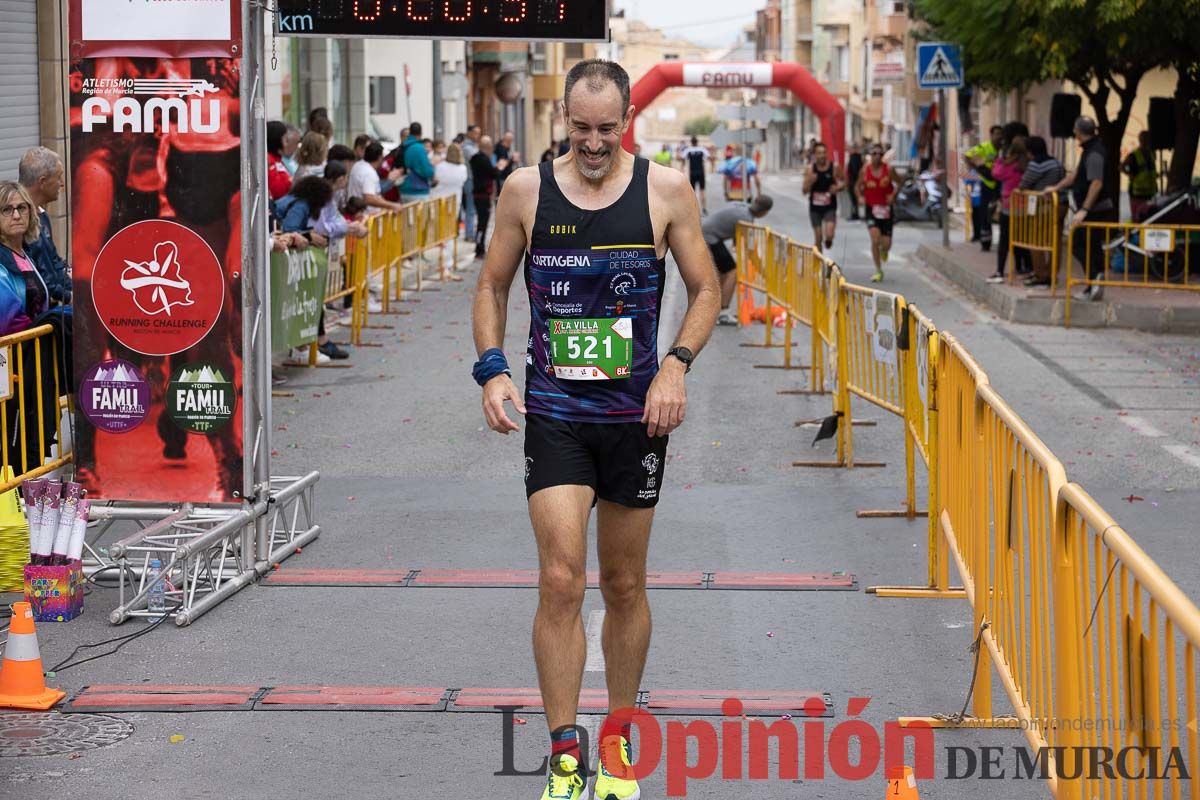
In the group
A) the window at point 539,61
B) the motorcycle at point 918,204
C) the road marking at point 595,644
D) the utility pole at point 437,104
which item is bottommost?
the road marking at point 595,644

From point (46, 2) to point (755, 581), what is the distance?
11025mm

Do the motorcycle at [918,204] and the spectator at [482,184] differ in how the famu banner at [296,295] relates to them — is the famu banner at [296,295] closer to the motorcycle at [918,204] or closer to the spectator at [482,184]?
the spectator at [482,184]

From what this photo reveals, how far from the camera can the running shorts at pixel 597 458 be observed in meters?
5.35

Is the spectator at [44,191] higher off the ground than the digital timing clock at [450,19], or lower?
lower

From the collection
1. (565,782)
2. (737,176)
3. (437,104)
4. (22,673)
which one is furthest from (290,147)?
(737,176)

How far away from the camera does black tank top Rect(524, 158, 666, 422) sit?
5336mm

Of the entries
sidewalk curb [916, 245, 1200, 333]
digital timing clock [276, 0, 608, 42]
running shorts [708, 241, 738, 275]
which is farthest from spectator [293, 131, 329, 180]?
sidewalk curb [916, 245, 1200, 333]

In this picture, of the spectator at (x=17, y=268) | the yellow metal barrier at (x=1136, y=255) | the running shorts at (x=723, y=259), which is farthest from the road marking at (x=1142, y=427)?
the spectator at (x=17, y=268)

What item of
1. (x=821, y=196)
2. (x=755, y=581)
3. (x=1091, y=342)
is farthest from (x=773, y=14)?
(x=755, y=581)

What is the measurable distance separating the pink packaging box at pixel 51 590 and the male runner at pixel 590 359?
2.82 metres

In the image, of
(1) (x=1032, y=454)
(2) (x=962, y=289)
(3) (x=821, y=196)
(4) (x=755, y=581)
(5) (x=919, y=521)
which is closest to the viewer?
(1) (x=1032, y=454)

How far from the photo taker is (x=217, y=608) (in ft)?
25.4

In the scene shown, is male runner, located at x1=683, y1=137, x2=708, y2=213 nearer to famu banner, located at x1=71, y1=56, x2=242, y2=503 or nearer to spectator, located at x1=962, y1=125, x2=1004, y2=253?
spectator, located at x1=962, y1=125, x2=1004, y2=253

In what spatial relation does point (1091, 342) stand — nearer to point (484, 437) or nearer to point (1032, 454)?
point (484, 437)
